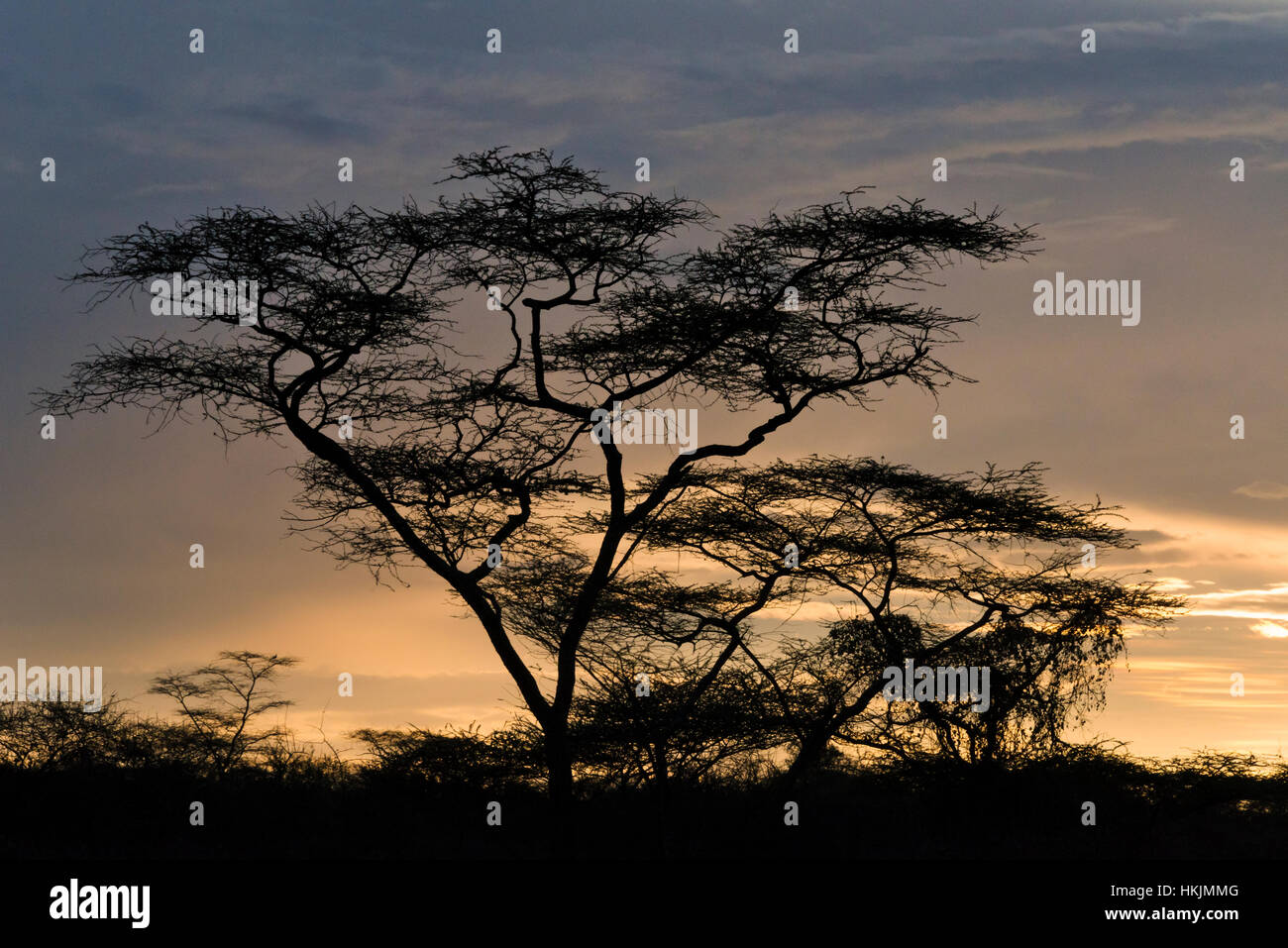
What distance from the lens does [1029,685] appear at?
15961 mm

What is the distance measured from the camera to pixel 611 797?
15.2m

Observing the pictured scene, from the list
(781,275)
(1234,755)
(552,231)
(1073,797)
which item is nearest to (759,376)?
(781,275)

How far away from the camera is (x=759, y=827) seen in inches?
595

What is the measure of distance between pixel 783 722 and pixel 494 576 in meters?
4.87

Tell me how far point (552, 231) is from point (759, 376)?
10.2ft

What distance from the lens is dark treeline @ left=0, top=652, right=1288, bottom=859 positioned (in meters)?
13.1

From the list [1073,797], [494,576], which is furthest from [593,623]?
[1073,797]

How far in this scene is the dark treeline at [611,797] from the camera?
1312 cm

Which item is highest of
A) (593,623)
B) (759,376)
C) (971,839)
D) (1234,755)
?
(759,376)

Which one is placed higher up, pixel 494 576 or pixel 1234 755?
pixel 494 576
